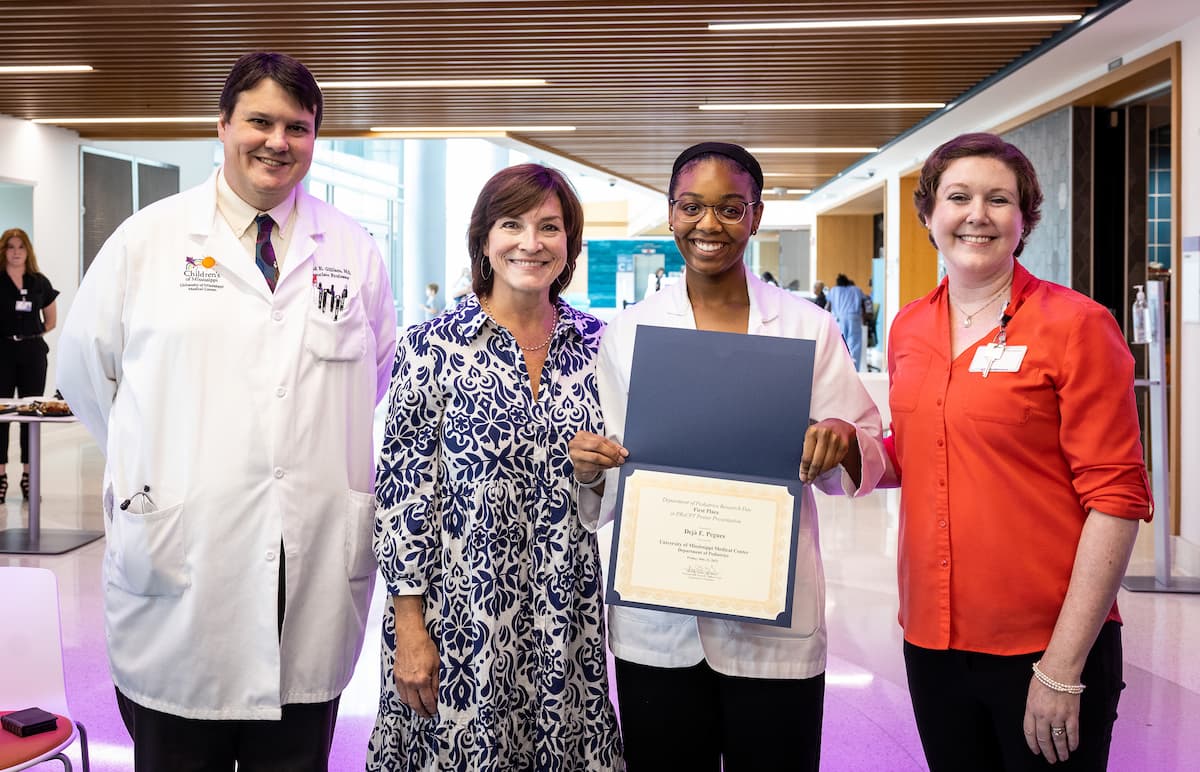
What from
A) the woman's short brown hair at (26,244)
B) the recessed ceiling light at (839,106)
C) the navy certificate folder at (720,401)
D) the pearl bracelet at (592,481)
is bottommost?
the pearl bracelet at (592,481)

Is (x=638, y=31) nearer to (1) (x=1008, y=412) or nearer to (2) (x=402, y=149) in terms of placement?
(1) (x=1008, y=412)

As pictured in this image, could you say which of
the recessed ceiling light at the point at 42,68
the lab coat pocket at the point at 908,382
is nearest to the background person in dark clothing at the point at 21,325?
the recessed ceiling light at the point at 42,68

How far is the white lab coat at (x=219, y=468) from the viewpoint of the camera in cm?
207

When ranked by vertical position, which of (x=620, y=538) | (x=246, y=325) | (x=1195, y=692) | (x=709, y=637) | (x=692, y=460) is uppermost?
(x=246, y=325)

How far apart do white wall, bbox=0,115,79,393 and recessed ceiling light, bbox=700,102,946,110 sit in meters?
8.18

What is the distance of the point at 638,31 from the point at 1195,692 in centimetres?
571

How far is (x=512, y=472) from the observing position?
6.61ft

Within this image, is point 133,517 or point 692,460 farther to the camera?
point 133,517

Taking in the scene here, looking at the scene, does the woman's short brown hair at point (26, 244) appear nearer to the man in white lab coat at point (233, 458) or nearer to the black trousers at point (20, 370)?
the black trousers at point (20, 370)

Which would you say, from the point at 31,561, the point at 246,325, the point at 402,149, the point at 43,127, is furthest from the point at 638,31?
the point at 402,149

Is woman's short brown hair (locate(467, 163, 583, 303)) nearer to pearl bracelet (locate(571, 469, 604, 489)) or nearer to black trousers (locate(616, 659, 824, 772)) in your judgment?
pearl bracelet (locate(571, 469, 604, 489))

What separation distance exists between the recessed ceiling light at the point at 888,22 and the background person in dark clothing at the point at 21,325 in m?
6.03

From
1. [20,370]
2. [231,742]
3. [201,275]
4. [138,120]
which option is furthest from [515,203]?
[138,120]

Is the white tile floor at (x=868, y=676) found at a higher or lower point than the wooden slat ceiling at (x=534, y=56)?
lower
